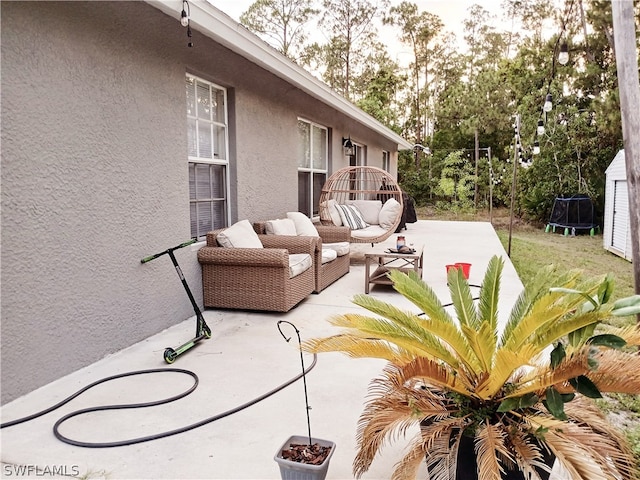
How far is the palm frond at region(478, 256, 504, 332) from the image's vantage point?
2258mm

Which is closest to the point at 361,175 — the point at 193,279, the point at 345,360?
the point at 193,279

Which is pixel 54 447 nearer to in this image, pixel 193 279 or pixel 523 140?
pixel 193 279

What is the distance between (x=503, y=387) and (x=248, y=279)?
295cm

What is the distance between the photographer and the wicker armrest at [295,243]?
519 cm

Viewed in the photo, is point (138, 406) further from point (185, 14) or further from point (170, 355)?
point (185, 14)

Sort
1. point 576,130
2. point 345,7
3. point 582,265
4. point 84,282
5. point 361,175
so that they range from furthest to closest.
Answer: point 345,7 → point 576,130 → point 361,175 → point 582,265 → point 84,282

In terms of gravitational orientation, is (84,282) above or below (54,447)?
above

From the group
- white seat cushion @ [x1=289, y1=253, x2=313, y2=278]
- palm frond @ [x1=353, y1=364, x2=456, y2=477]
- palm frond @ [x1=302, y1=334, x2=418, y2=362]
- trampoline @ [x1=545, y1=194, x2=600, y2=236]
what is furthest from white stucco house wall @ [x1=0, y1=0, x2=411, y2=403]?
trampoline @ [x1=545, y1=194, x2=600, y2=236]

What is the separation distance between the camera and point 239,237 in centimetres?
482

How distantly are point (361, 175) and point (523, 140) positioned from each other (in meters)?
5.91

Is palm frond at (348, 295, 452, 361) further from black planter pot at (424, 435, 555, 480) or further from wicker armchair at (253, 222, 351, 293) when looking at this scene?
wicker armchair at (253, 222, 351, 293)

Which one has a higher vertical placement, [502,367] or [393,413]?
[502,367]

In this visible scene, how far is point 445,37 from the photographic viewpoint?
22.3 metres

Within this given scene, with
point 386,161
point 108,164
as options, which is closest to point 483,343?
point 108,164
